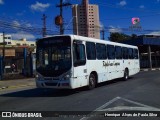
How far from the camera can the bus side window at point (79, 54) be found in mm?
16009

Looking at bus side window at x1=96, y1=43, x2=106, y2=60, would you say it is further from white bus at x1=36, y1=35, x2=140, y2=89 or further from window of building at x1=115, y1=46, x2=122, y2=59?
window of building at x1=115, y1=46, x2=122, y2=59

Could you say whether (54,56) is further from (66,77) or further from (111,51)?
(111,51)

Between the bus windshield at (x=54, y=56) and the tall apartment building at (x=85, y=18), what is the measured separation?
3182cm

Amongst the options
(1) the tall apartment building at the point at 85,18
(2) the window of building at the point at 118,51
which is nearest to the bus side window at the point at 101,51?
(2) the window of building at the point at 118,51

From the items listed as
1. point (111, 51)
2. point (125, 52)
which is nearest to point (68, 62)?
point (111, 51)

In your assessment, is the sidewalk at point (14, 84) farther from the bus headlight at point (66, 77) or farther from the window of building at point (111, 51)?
the bus headlight at point (66, 77)

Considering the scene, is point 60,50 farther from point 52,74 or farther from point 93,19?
point 93,19

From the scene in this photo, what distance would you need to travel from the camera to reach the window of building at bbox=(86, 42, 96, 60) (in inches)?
695

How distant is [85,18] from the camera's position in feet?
169

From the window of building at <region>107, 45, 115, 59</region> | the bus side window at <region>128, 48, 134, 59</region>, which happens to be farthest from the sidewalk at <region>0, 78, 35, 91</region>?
the bus side window at <region>128, 48, 134, 59</region>

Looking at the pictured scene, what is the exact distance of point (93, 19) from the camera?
52375 millimetres

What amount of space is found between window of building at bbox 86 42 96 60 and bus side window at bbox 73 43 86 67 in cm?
68

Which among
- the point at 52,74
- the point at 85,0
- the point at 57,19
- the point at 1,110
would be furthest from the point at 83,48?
→ the point at 85,0

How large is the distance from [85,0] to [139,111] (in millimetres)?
40269
